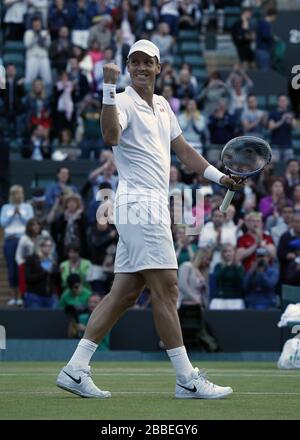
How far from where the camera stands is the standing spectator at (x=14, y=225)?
791 inches

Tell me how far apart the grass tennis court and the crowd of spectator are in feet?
18.3

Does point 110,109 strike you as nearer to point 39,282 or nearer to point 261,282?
point 261,282

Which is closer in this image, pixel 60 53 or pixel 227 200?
pixel 227 200

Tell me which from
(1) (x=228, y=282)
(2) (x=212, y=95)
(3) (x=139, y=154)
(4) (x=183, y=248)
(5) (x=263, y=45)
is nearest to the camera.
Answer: (3) (x=139, y=154)

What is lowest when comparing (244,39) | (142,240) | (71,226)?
(71,226)

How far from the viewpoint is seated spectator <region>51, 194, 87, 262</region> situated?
19906 millimetres

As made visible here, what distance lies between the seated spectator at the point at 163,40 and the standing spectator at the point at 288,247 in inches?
290

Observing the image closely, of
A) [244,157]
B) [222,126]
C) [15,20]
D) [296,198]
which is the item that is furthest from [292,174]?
[244,157]

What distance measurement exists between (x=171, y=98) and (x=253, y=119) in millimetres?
1532

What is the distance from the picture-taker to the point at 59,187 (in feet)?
68.2

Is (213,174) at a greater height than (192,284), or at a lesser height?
greater

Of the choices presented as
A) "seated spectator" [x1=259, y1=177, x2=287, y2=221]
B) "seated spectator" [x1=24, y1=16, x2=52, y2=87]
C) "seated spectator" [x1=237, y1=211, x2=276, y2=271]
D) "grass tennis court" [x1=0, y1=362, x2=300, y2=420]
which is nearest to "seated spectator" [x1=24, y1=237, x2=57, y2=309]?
"seated spectator" [x1=237, y1=211, x2=276, y2=271]
